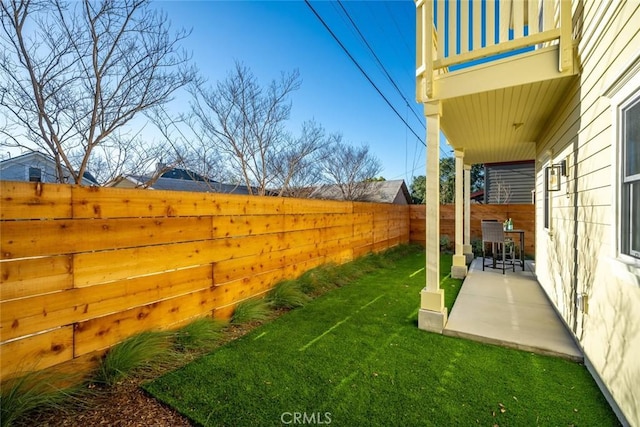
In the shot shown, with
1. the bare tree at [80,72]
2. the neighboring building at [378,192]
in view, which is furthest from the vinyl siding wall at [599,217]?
the neighboring building at [378,192]

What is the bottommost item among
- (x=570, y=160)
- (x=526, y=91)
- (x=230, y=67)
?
(x=570, y=160)

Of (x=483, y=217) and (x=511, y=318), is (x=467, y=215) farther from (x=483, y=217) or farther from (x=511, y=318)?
(x=511, y=318)

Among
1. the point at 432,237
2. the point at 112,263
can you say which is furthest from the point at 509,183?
the point at 112,263

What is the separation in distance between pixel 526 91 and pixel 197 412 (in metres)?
3.90

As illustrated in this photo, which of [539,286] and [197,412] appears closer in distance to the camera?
[197,412]

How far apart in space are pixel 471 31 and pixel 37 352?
438cm

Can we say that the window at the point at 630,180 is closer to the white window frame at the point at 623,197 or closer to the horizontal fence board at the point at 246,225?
the white window frame at the point at 623,197

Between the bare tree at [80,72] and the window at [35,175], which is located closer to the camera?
the bare tree at [80,72]

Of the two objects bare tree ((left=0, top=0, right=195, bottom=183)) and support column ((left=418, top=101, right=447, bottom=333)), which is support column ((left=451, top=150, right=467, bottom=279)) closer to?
support column ((left=418, top=101, right=447, bottom=333))

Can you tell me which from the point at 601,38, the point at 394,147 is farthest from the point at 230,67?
the point at 394,147

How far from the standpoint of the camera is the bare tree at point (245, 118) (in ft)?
20.0

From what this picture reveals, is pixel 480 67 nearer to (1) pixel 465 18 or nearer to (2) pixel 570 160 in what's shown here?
(1) pixel 465 18

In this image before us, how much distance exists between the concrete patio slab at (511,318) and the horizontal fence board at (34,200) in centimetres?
339

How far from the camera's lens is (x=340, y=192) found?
13.7 m
